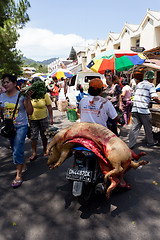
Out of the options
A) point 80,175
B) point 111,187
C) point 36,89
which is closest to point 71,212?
point 80,175

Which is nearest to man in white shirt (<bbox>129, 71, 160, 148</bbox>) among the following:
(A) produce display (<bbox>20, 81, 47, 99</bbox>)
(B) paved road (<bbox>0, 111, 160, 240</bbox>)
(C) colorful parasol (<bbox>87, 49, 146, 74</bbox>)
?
(B) paved road (<bbox>0, 111, 160, 240</bbox>)

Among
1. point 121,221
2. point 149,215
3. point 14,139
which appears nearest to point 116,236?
point 121,221

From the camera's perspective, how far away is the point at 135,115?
493 cm

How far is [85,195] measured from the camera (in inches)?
106

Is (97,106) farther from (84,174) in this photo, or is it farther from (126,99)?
(126,99)

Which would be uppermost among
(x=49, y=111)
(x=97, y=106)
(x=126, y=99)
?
(x=97, y=106)

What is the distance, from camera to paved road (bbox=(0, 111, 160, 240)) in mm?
2270

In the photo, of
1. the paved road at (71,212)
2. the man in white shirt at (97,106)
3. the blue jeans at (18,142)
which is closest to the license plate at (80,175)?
the paved road at (71,212)

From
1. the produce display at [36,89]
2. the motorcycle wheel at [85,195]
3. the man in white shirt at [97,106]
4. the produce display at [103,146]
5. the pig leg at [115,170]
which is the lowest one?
the motorcycle wheel at [85,195]

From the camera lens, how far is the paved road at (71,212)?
7.45ft

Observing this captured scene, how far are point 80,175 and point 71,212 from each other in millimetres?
634

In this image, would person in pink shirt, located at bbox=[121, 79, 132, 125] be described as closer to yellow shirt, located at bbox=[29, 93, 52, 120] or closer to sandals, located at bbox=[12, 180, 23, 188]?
yellow shirt, located at bbox=[29, 93, 52, 120]

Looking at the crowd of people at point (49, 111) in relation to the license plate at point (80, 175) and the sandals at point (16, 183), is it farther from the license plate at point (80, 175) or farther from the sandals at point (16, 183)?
the license plate at point (80, 175)

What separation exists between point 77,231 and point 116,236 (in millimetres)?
490
